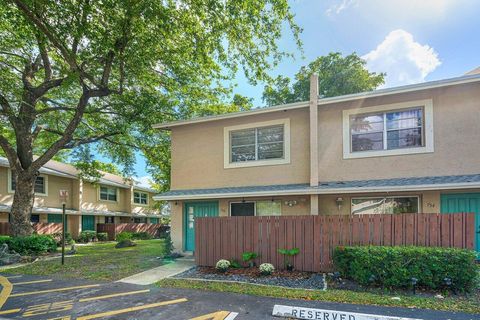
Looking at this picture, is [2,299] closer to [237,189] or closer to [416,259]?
[237,189]

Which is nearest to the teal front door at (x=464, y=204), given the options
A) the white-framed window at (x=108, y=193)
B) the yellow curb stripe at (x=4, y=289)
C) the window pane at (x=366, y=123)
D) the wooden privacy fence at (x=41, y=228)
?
the window pane at (x=366, y=123)

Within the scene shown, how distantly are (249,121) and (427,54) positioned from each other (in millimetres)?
9958

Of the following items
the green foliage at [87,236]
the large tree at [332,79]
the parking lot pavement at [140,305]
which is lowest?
the green foliage at [87,236]

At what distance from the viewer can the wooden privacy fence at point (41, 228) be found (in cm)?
1823

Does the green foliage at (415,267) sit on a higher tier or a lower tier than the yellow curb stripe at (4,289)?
higher

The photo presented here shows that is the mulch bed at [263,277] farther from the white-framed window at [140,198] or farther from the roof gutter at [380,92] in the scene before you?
the white-framed window at [140,198]

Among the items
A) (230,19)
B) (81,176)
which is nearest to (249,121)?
(230,19)

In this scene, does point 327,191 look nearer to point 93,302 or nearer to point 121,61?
point 93,302

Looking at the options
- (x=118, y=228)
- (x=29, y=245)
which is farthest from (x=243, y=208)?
(x=118, y=228)

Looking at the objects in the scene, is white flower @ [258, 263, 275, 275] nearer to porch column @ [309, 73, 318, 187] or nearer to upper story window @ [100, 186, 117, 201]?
porch column @ [309, 73, 318, 187]

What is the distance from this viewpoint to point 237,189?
12.4 metres

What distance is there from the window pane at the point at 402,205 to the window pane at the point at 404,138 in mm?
1905

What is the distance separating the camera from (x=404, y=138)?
35.5 feet

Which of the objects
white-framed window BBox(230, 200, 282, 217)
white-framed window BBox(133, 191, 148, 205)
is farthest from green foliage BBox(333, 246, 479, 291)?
white-framed window BBox(133, 191, 148, 205)
